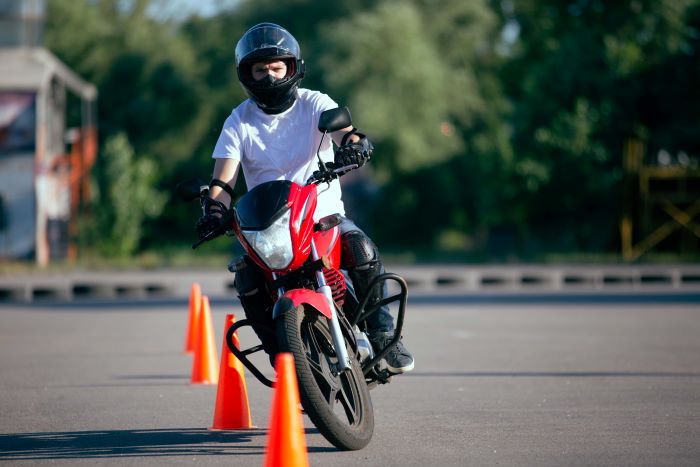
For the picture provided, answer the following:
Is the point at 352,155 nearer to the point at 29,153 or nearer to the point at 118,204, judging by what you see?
the point at 29,153

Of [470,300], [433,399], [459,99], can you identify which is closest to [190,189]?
[433,399]

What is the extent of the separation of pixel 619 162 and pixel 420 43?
1402 cm

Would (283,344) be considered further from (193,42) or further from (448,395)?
(193,42)

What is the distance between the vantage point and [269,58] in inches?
280

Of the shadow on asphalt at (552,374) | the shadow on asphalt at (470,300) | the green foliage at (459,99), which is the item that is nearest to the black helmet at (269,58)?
the shadow on asphalt at (552,374)

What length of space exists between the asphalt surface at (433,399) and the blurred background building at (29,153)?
74.9 feet

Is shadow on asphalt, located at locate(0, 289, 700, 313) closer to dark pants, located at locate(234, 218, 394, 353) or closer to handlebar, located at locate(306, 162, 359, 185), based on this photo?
dark pants, located at locate(234, 218, 394, 353)

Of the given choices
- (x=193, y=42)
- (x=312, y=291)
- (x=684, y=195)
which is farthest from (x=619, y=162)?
(x=312, y=291)

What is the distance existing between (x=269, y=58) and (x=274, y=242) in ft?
3.92

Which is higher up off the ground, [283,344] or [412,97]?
[412,97]

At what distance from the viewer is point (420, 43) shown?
5191 centimetres

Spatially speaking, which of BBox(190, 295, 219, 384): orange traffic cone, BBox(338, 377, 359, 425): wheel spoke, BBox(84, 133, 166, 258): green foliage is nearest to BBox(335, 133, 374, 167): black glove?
BBox(338, 377, 359, 425): wheel spoke

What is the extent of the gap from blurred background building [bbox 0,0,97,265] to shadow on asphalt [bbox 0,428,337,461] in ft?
105

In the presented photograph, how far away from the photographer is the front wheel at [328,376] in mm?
6254
